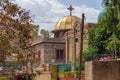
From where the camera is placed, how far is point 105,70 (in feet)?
71.0

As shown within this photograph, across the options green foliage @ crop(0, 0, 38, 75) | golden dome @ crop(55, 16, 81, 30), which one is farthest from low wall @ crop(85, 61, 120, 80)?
golden dome @ crop(55, 16, 81, 30)

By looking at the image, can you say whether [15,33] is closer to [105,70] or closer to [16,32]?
[16,32]

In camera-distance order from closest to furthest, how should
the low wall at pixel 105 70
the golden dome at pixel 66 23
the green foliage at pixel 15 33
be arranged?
the green foliage at pixel 15 33, the low wall at pixel 105 70, the golden dome at pixel 66 23

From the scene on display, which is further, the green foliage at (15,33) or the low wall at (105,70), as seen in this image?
the low wall at (105,70)

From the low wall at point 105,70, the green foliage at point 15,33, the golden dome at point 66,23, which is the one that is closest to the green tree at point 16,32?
the green foliage at point 15,33

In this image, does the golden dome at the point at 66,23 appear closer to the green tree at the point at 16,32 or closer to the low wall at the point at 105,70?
the low wall at the point at 105,70

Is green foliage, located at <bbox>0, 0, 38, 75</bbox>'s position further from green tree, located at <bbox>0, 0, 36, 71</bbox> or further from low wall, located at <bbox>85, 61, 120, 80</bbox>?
low wall, located at <bbox>85, 61, 120, 80</bbox>

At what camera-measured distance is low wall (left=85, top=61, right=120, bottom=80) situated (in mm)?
21500

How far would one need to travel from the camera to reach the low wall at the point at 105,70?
21500 mm

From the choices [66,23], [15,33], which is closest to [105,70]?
[15,33]

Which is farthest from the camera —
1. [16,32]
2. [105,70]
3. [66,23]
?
[66,23]

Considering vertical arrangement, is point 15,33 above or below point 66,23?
below

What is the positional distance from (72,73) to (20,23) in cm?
1934

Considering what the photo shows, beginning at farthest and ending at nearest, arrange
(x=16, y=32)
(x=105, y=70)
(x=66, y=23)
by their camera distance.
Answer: (x=66, y=23) < (x=105, y=70) < (x=16, y=32)
